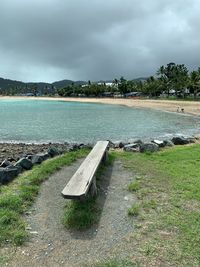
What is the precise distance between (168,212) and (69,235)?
7.44 feet

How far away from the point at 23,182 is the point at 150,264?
5.15 metres

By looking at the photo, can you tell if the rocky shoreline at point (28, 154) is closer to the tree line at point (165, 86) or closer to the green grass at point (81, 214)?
the green grass at point (81, 214)

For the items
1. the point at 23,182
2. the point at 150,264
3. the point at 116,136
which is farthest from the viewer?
the point at 116,136

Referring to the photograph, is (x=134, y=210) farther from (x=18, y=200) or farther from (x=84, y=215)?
(x=18, y=200)

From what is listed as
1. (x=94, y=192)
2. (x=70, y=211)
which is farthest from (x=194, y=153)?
(x=70, y=211)

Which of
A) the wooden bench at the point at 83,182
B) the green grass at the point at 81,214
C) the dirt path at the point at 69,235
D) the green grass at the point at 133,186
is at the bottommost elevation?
the green grass at the point at 133,186

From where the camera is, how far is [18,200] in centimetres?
755

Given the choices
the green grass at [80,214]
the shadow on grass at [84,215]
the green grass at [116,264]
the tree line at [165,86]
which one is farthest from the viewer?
the tree line at [165,86]

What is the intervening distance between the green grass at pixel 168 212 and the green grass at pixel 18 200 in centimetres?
221

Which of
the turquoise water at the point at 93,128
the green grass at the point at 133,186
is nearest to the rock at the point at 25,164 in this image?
the green grass at the point at 133,186

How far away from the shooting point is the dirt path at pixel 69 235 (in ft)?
17.5

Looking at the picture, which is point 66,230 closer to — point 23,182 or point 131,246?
point 131,246

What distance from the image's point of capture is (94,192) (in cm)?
802

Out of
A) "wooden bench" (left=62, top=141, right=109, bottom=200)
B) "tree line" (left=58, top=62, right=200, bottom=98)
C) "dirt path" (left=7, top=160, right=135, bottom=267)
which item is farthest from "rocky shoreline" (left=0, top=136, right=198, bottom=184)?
"tree line" (left=58, top=62, right=200, bottom=98)
